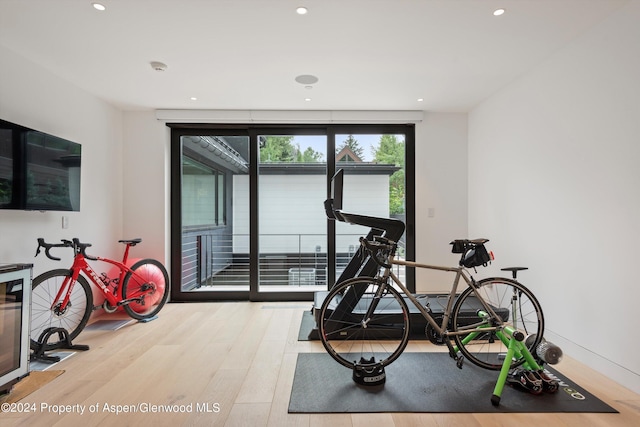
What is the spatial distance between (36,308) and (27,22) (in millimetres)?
2315

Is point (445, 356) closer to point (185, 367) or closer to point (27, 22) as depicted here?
point (185, 367)

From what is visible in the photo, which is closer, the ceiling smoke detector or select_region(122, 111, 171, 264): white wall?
the ceiling smoke detector

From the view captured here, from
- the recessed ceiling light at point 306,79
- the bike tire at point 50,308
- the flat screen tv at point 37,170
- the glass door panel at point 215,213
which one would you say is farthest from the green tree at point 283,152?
the bike tire at point 50,308

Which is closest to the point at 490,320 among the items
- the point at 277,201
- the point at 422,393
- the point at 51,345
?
the point at 422,393

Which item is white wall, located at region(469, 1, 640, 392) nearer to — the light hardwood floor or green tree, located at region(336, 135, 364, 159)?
the light hardwood floor

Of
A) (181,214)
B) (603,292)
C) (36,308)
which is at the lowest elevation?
(36,308)

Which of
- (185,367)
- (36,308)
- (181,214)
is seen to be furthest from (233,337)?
(181,214)

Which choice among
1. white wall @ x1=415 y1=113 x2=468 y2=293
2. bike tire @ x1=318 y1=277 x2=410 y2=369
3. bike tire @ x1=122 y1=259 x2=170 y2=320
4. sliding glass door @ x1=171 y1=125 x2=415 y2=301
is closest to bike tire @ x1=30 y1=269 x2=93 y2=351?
bike tire @ x1=122 y1=259 x2=170 y2=320

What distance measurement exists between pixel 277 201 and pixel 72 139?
2.35 m

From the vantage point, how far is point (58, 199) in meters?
2.90

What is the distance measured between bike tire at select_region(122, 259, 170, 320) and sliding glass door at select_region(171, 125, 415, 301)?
1.86 ft

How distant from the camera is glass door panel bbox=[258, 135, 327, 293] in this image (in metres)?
4.36

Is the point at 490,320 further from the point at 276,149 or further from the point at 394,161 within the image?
the point at 276,149

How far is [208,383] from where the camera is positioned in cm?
217
